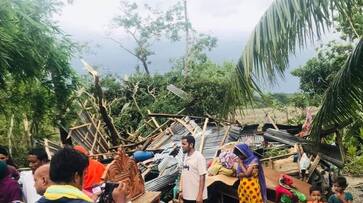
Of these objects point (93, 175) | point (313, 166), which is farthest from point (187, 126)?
point (93, 175)

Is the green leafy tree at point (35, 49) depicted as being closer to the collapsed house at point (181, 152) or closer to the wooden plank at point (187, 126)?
the collapsed house at point (181, 152)

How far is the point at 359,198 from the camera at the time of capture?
12391 millimetres

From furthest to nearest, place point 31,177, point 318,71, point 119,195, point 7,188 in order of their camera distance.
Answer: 1. point 318,71
2. point 31,177
3. point 7,188
4. point 119,195

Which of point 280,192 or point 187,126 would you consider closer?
point 280,192

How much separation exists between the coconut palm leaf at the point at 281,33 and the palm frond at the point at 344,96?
71cm

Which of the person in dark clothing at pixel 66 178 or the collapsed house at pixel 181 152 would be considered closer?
the person in dark clothing at pixel 66 178

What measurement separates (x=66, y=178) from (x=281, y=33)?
320 cm

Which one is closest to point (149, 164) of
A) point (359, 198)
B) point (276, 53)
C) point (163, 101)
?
point (359, 198)

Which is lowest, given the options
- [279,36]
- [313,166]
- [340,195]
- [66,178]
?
[313,166]

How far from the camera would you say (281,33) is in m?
5.30

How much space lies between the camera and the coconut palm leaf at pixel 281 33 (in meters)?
5.24

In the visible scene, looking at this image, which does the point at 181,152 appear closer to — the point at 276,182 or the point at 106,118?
the point at 276,182

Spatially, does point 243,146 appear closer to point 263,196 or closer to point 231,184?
point 263,196

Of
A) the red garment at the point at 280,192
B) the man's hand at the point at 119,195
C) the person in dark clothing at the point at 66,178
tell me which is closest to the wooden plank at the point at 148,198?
the man's hand at the point at 119,195
